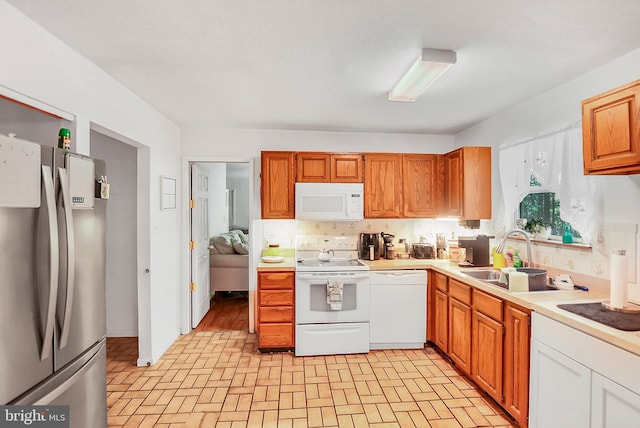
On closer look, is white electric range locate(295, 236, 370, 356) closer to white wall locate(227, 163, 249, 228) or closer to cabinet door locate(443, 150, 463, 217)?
cabinet door locate(443, 150, 463, 217)

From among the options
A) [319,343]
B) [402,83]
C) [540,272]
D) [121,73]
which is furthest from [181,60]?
[540,272]

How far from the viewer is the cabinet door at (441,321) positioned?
320 centimetres

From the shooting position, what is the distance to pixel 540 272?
2.50 meters

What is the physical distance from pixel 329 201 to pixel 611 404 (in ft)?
8.93

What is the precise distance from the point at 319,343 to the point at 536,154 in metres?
2.69

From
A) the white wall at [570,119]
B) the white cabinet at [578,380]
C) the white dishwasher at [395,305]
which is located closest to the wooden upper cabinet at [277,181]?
the white dishwasher at [395,305]

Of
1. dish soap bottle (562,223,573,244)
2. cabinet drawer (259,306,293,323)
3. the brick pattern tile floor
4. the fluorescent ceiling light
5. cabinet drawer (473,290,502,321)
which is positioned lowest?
the brick pattern tile floor

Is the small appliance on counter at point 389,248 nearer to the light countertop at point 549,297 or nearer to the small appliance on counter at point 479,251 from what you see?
the light countertop at point 549,297

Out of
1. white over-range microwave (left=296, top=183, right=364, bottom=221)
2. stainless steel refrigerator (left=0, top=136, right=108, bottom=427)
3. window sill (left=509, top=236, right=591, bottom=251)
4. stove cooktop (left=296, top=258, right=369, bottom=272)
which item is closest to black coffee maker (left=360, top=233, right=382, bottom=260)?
stove cooktop (left=296, top=258, right=369, bottom=272)

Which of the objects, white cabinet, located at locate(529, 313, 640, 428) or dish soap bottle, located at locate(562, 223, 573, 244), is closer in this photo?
white cabinet, located at locate(529, 313, 640, 428)

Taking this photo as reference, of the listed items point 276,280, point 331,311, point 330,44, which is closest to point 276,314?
point 276,280

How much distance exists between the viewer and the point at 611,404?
5.07 feet

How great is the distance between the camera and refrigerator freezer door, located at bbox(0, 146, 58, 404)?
1173mm

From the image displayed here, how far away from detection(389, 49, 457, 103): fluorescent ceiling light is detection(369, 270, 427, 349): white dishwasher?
1.80 metres
